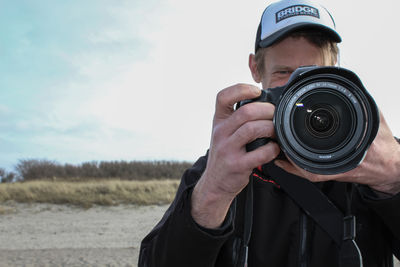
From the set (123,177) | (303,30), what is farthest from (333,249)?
(123,177)

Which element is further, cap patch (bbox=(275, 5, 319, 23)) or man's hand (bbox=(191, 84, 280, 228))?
cap patch (bbox=(275, 5, 319, 23))

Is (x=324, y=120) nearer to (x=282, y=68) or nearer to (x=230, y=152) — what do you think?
(x=230, y=152)

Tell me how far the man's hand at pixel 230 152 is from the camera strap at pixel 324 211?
44 centimetres

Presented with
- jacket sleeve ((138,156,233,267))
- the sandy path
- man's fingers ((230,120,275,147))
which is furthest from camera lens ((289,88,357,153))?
the sandy path

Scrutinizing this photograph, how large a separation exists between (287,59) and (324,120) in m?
0.89

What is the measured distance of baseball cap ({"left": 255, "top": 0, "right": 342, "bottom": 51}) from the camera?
219cm

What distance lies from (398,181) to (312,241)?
1.73ft

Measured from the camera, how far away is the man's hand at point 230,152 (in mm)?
1412

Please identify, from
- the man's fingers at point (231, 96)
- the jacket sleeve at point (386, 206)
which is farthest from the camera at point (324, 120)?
the jacket sleeve at point (386, 206)

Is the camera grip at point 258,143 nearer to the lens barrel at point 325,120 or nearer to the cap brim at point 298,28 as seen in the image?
the lens barrel at point 325,120

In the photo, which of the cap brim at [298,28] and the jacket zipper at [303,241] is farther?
the cap brim at [298,28]

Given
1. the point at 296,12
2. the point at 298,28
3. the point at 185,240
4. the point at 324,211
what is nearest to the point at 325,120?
the point at 324,211

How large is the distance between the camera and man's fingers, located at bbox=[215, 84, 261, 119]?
0.12 m

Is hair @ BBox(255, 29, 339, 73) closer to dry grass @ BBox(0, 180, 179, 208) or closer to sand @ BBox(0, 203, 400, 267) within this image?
sand @ BBox(0, 203, 400, 267)
